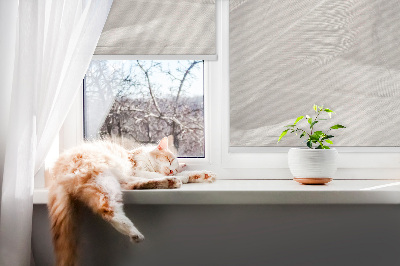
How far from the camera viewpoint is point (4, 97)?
127 centimetres

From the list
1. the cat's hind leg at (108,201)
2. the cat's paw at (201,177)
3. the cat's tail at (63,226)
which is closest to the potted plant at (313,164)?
the cat's paw at (201,177)

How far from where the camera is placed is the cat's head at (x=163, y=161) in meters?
1.42

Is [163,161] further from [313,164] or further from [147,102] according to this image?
[313,164]

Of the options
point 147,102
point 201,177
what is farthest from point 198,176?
point 147,102

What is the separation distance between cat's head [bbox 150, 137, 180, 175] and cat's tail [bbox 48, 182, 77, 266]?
0.35m

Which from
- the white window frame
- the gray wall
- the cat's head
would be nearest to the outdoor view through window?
the white window frame

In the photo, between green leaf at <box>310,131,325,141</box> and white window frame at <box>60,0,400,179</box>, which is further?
white window frame at <box>60,0,400,179</box>

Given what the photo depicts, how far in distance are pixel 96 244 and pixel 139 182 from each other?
10.8 inches

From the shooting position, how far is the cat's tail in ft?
3.71

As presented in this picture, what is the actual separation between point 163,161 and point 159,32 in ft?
1.71

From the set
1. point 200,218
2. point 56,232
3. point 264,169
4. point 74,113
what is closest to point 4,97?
point 74,113

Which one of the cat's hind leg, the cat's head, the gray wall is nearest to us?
the cat's hind leg

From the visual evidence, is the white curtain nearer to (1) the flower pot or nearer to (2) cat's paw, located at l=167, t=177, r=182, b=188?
(2) cat's paw, located at l=167, t=177, r=182, b=188

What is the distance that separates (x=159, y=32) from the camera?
1.52 m
